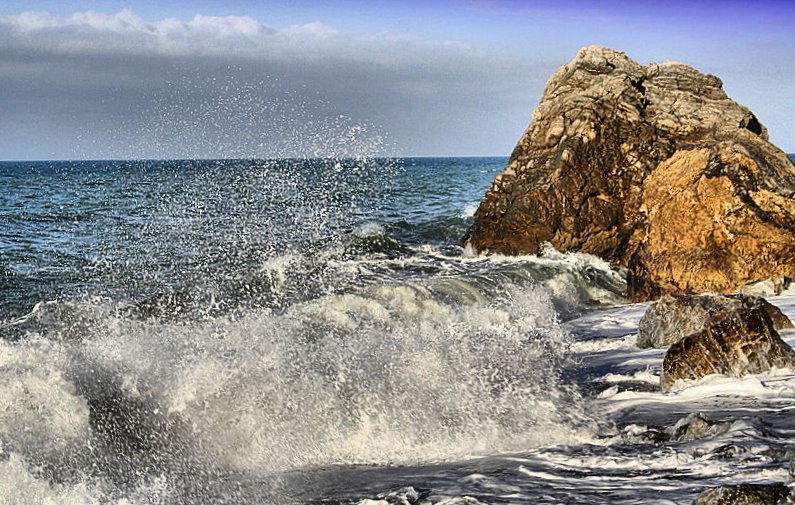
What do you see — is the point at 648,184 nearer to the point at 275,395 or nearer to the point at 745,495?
the point at 275,395

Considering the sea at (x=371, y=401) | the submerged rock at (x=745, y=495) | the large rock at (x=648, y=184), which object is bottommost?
the sea at (x=371, y=401)

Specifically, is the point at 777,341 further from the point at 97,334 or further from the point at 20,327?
the point at 20,327

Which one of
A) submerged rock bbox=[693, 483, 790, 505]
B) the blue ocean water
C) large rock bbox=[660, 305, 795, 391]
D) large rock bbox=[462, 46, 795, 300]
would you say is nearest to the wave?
the blue ocean water

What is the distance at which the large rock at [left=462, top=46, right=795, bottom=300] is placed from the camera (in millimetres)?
9969

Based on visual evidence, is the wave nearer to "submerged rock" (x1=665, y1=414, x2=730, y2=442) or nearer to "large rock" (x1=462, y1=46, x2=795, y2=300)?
"submerged rock" (x1=665, y1=414, x2=730, y2=442)

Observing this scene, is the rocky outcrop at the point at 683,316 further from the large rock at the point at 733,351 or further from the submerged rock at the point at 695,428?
the submerged rock at the point at 695,428

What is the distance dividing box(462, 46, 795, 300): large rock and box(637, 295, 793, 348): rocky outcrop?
2.41 m

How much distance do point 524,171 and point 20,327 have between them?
7.68 m

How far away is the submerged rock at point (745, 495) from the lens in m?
3.59

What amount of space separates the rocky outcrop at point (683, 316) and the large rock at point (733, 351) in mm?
478

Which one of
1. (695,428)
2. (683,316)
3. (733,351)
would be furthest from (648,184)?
(695,428)

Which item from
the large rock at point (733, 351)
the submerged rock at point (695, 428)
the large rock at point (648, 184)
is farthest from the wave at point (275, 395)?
the large rock at point (648, 184)

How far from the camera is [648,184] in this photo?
1119 centimetres

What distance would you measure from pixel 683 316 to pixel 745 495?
12.8ft
